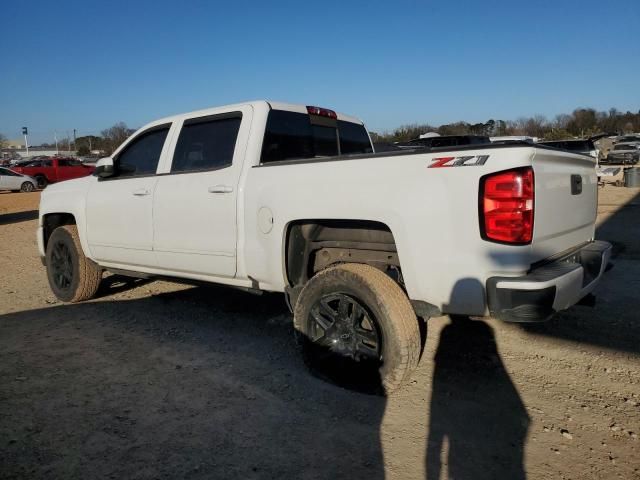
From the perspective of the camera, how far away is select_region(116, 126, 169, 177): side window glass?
16.0ft

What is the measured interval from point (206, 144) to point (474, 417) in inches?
120

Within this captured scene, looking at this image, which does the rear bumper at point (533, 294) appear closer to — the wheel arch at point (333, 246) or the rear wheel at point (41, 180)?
the wheel arch at point (333, 246)

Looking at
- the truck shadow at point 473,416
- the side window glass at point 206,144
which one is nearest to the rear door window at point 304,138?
the side window glass at point 206,144

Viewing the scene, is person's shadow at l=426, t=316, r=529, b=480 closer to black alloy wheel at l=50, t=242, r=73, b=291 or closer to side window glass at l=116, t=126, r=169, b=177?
side window glass at l=116, t=126, r=169, b=177

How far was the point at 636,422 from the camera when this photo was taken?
9.73 feet

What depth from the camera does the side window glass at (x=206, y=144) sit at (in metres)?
4.24

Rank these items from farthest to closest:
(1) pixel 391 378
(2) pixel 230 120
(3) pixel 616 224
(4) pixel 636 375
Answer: (3) pixel 616 224 < (2) pixel 230 120 < (4) pixel 636 375 < (1) pixel 391 378

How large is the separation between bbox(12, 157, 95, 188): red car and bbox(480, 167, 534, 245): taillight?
29.7 metres

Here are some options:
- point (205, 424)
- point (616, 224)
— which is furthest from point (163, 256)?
point (616, 224)

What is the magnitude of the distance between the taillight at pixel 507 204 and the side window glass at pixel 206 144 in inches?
85.3

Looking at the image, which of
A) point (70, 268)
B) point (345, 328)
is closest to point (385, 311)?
point (345, 328)

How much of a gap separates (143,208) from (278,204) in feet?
5.60

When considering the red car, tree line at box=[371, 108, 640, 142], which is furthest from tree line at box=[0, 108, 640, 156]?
the red car

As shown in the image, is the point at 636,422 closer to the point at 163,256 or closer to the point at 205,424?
the point at 205,424
